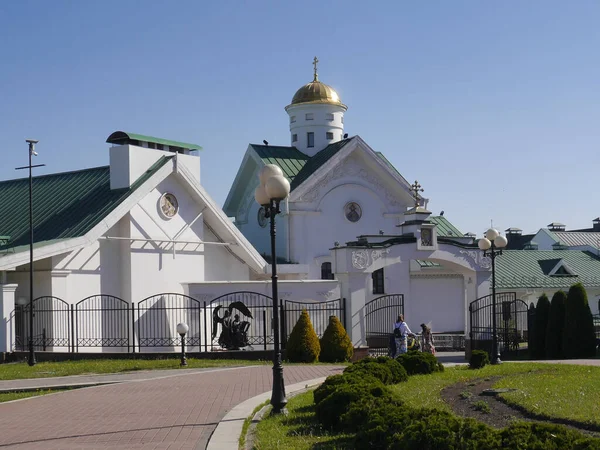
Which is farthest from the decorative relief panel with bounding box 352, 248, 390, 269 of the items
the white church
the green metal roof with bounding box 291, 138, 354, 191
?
the green metal roof with bounding box 291, 138, 354, 191

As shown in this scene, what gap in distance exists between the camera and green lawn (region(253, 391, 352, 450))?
10.5 metres

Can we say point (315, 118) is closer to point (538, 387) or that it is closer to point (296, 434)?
point (538, 387)

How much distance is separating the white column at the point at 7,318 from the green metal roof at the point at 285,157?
18.4m

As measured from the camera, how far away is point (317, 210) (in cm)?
4047

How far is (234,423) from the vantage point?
12.3m

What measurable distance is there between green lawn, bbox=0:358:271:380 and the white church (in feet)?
5.23

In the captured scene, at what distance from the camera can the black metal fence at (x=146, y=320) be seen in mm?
27281

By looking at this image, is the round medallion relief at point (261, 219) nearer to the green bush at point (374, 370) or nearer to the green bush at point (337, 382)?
the green bush at point (374, 370)

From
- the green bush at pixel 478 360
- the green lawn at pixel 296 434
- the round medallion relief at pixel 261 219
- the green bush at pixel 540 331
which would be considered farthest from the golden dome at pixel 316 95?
the green lawn at pixel 296 434

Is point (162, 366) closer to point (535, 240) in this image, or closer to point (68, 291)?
point (68, 291)

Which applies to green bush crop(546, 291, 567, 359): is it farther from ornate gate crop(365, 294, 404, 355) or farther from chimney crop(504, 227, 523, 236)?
chimney crop(504, 227, 523, 236)

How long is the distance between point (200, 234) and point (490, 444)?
91.0 feet

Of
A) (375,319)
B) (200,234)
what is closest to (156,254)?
(200,234)

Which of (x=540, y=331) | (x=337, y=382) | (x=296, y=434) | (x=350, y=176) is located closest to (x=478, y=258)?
(x=540, y=331)
